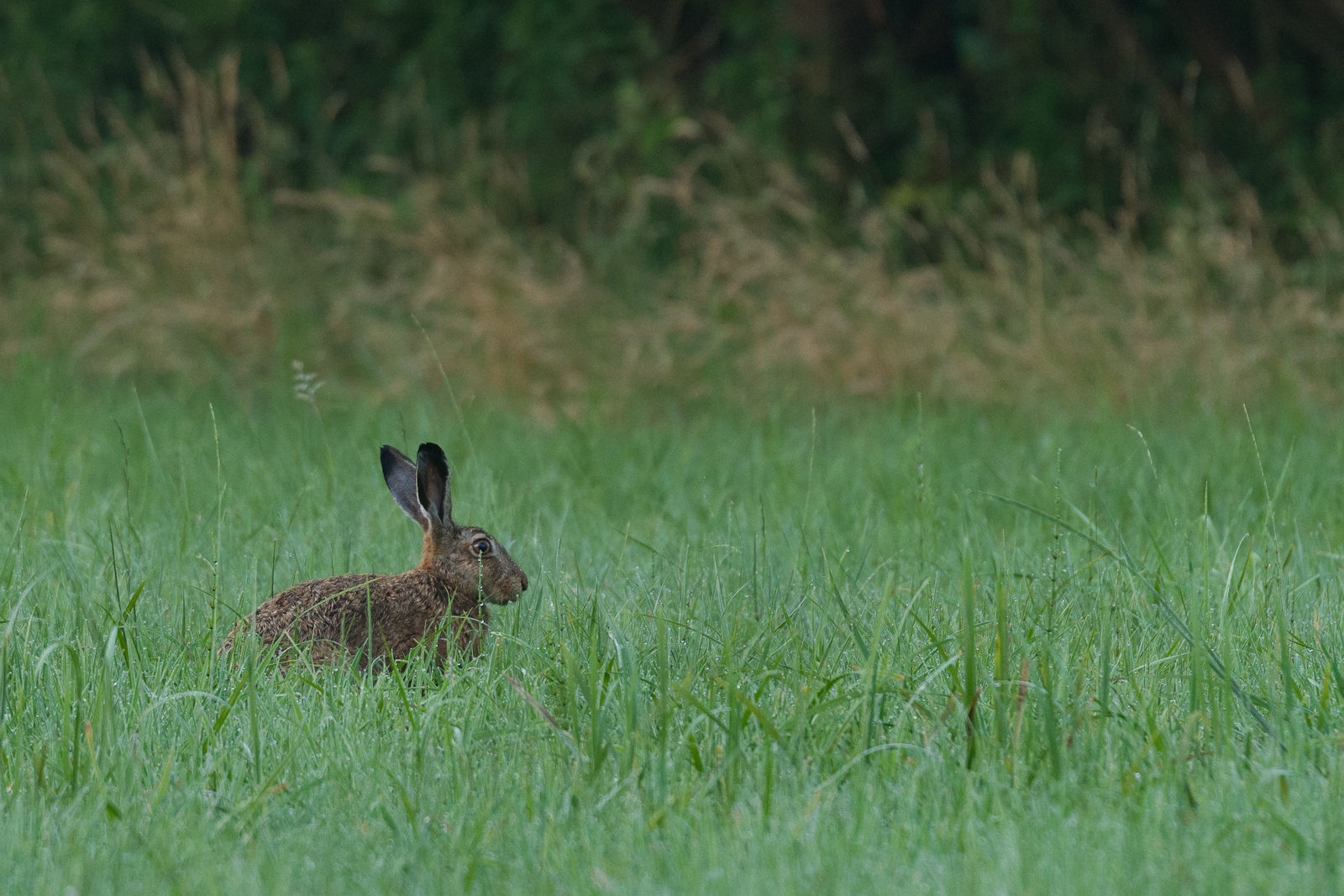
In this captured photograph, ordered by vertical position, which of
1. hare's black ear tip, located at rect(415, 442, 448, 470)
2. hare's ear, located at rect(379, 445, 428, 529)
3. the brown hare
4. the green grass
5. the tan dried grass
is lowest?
the green grass

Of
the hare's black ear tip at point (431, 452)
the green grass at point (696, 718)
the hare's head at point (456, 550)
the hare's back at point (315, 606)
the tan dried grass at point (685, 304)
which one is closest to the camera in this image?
Result: the green grass at point (696, 718)

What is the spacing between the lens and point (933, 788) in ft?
8.41

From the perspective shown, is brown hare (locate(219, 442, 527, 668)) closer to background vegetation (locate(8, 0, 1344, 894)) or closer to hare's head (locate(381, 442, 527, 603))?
hare's head (locate(381, 442, 527, 603))

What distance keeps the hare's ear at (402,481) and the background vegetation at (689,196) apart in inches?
122

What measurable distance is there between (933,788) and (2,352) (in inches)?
294

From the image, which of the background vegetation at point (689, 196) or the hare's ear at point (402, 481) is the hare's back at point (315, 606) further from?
the background vegetation at point (689, 196)

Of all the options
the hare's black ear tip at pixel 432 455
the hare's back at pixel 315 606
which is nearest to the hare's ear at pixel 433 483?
the hare's black ear tip at pixel 432 455

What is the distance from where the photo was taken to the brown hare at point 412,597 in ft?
10.7

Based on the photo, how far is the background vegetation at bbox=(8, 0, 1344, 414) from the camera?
26.1 ft

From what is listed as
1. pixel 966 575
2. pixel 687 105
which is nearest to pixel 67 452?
pixel 966 575

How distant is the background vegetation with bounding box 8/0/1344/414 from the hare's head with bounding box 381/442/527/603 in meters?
3.08

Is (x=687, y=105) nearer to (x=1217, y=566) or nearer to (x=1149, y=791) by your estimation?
(x=1217, y=566)

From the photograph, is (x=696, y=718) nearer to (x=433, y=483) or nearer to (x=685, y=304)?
A: (x=433, y=483)

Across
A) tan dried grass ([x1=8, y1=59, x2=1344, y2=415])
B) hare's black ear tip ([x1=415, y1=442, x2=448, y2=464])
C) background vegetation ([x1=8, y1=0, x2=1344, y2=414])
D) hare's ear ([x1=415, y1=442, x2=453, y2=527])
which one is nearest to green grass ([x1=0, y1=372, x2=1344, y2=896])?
hare's ear ([x1=415, y1=442, x2=453, y2=527])
